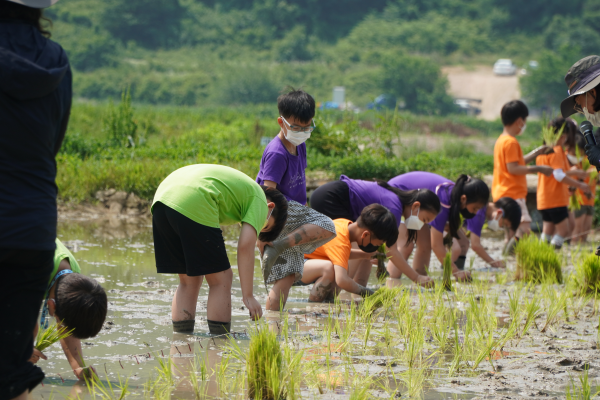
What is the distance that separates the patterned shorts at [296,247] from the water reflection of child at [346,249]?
0.60 ft

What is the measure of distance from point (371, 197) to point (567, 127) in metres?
3.51

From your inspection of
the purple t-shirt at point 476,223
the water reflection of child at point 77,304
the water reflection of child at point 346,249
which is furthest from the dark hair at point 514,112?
the water reflection of child at point 77,304

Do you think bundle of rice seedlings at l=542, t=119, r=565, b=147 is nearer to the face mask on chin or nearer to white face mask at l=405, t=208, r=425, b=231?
white face mask at l=405, t=208, r=425, b=231

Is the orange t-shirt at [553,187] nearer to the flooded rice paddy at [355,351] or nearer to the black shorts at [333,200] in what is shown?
the flooded rice paddy at [355,351]

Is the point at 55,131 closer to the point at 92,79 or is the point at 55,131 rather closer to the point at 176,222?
the point at 176,222

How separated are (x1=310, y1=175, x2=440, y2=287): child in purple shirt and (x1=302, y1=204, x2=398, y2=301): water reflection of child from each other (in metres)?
0.28

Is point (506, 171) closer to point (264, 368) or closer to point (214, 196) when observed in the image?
point (214, 196)

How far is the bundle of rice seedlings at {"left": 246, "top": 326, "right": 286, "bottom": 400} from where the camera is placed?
2703 mm

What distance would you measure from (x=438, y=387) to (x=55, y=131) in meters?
1.94

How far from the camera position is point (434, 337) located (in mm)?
3855

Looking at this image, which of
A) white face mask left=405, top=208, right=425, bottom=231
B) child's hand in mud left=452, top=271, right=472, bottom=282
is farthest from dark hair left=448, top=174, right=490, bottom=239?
white face mask left=405, top=208, right=425, bottom=231

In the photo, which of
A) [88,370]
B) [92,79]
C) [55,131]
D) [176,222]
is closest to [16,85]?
[55,131]

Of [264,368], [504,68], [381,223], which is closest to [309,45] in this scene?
[504,68]

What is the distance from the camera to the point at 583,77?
331 cm
